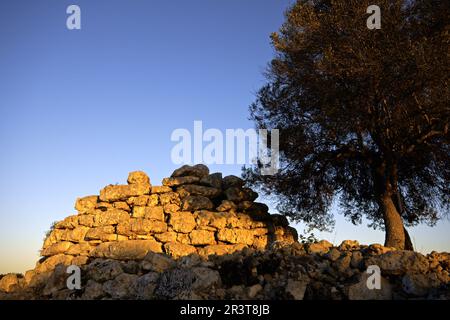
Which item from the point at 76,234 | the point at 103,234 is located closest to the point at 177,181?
the point at 103,234

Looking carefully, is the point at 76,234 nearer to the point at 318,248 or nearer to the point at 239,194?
the point at 239,194

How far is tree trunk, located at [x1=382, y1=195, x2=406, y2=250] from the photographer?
62.7ft

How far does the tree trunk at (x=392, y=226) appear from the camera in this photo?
62.7 feet

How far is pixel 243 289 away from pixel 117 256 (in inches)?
302

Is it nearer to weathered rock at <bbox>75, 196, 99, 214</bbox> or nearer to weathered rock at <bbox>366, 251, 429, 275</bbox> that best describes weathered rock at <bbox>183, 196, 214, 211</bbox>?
weathered rock at <bbox>75, 196, 99, 214</bbox>

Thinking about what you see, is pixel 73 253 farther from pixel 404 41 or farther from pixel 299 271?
pixel 404 41

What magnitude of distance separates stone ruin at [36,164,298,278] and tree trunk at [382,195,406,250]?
4.26 metres

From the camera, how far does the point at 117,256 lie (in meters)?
18.5

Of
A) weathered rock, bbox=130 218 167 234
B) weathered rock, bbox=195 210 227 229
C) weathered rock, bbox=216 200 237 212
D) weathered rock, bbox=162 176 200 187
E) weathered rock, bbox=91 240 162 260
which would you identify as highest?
weathered rock, bbox=162 176 200 187

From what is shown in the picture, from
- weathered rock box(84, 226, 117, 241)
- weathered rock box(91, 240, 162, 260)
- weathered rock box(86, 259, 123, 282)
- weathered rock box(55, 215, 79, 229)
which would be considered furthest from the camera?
weathered rock box(55, 215, 79, 229)

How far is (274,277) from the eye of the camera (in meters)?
13.0

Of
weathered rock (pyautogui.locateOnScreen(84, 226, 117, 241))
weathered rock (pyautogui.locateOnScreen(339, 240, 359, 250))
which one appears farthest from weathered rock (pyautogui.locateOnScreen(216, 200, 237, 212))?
weathered rock (pyautogui.locateOnScreen(339, 240, 359, 250))

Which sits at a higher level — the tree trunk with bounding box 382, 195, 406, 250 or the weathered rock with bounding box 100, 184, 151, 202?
the weathered rock with bounding box 100, 184, 151, 202
